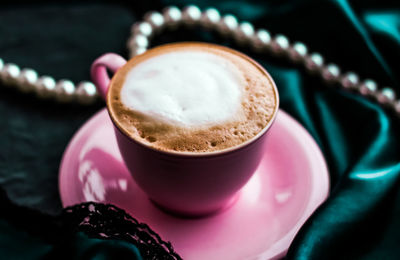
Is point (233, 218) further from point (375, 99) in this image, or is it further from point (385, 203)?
point (375, 99)

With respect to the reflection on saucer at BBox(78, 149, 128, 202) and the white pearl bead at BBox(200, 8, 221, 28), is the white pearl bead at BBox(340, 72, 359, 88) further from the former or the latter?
the reflection on saucer at BBox(78, 149, 128, 202)

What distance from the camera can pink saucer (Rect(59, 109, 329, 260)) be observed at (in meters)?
0.63

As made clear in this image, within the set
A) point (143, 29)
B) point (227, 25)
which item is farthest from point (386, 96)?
point (143, 29)

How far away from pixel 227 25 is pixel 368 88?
0.43 metres

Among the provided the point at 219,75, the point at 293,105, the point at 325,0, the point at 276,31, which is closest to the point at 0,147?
the point at 219,75

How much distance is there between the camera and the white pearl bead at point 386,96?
3.23 ft

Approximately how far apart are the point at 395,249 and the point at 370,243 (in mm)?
41

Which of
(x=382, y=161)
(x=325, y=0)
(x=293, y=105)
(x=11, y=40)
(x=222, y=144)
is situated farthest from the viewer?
(x=11, y=40)

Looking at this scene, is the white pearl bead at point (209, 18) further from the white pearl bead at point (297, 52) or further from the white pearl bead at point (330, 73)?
the white pearl bead at point (330, 73)

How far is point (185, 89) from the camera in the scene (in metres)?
0.61

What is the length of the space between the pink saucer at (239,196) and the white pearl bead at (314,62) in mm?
318

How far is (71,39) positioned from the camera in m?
1.21

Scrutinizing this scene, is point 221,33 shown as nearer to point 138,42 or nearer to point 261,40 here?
point 261,40

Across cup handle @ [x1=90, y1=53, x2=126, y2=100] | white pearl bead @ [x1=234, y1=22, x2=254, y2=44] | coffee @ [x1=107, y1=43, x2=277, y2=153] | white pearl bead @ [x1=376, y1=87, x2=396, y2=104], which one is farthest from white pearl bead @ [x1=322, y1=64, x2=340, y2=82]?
cup handle @ [x1=90, y1=53, x2=126, y2=100]
